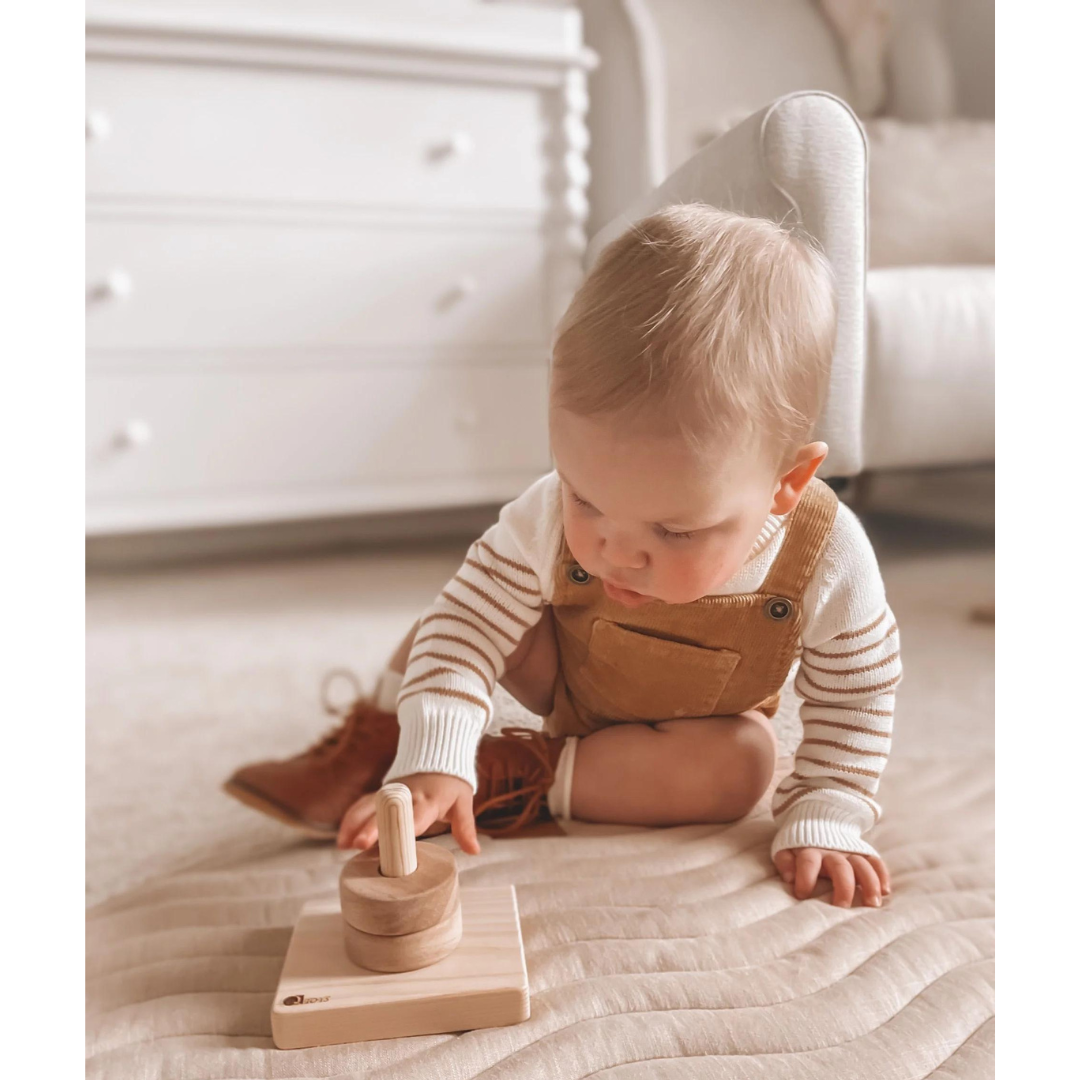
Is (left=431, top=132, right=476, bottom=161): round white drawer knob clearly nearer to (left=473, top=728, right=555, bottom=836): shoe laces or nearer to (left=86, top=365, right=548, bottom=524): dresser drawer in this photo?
(left=86, top=365, right=548, bottom=524): dresser drawer

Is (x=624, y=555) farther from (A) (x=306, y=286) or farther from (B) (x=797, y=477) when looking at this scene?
(A) (x=306, y=286)

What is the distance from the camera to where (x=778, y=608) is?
601mm

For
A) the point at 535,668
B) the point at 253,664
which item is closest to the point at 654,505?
the point at 535,668

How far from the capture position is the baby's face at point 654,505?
1.51ft

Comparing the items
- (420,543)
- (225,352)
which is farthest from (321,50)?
(420,543)

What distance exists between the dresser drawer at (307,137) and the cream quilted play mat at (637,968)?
1.18m

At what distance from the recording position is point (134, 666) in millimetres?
1297

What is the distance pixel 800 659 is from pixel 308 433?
116 cm

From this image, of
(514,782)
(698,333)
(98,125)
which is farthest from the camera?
(98,125)

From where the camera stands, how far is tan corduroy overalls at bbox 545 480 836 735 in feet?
1.95

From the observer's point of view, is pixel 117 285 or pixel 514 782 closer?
pixel 514 782

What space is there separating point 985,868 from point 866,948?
5.4 inches

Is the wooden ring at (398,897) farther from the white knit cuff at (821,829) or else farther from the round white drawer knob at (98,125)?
the round white drawer knob at (98,125)

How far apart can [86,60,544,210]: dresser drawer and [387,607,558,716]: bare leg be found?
42.3 inches
